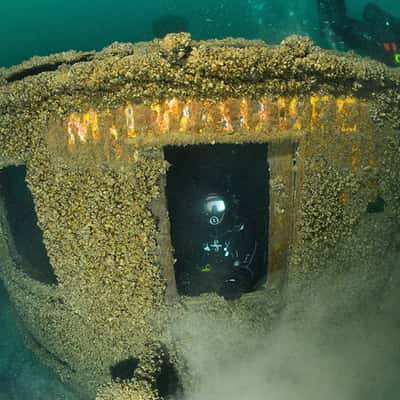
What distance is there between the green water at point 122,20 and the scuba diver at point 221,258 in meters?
44.2

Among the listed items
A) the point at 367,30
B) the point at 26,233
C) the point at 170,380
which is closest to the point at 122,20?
the point at 367,30

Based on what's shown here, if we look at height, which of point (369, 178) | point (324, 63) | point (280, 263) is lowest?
point (280, 263)

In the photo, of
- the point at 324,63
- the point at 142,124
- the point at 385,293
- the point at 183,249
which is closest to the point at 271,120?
the point at 324,63

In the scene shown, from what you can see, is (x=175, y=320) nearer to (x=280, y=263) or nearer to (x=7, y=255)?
(x=280, y=263)

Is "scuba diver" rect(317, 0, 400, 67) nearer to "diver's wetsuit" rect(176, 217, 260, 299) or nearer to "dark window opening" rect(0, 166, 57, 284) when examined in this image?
"diver's wetsuit" rect(176, 217, 260, 299)

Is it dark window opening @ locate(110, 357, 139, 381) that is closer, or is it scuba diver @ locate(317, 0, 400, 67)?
dark window opening @ locate(110, 357, 139, 381)

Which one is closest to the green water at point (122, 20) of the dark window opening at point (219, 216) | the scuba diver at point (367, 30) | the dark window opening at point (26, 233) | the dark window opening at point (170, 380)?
the scuba diver at point (367, 30)

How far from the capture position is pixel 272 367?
12.1 ft

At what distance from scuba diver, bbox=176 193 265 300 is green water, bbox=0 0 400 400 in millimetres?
44240

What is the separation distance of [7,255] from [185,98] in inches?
131

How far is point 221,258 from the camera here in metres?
5.45

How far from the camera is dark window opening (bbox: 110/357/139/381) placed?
360 centimetres

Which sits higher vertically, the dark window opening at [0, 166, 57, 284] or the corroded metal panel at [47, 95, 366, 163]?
the corroded metal panel at [47, 95, 366, 163]

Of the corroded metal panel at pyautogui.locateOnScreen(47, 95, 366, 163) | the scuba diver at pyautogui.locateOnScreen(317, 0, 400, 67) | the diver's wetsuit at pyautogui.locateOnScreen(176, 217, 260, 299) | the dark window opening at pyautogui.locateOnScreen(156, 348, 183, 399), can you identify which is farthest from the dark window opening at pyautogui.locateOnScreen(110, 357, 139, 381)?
the scuba diver at pyautogui.locateOnScreen(317, 0, 400, 67)
